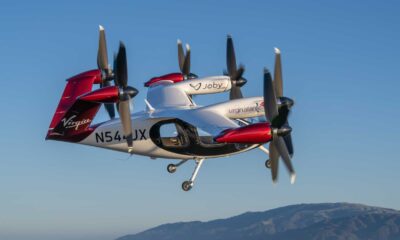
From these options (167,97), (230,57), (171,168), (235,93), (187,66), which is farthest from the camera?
(187,66)

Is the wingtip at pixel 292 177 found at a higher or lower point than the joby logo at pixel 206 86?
lower

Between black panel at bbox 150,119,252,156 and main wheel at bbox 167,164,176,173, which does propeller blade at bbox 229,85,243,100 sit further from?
main wheel at bbox 167,164,176,173

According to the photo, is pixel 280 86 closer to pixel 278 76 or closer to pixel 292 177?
pixel 278 76

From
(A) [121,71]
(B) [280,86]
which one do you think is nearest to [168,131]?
(A) [121,71]

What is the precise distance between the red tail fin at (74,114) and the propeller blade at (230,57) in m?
14.2

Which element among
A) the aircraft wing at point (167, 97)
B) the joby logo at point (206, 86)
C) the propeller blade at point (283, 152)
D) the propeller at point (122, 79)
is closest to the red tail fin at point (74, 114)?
the propeller at point (122, 79)

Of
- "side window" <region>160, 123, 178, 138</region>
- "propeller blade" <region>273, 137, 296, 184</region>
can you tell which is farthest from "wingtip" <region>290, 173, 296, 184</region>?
"side window" <region>160, 123, 178, 138</region>

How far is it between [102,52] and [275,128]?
701 inches

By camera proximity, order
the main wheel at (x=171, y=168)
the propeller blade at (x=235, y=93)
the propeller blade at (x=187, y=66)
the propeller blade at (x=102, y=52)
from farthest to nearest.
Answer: the propeller blade at (x=187, y=66) → the propeller blade at (x=235, y=93) → the main wheel at (x=171, y=168) → the propeller blade at (x=102, y=52)

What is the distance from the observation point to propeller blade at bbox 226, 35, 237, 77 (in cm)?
5678

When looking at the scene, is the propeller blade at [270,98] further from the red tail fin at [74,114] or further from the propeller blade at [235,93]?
the propeller blade at [235,93]

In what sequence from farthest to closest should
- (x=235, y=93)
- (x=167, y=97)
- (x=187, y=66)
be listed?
(x=187, y=66) → (x=235, y=93) → (x=167, y=97)

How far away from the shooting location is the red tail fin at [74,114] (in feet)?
150

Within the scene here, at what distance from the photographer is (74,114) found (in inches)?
1800
